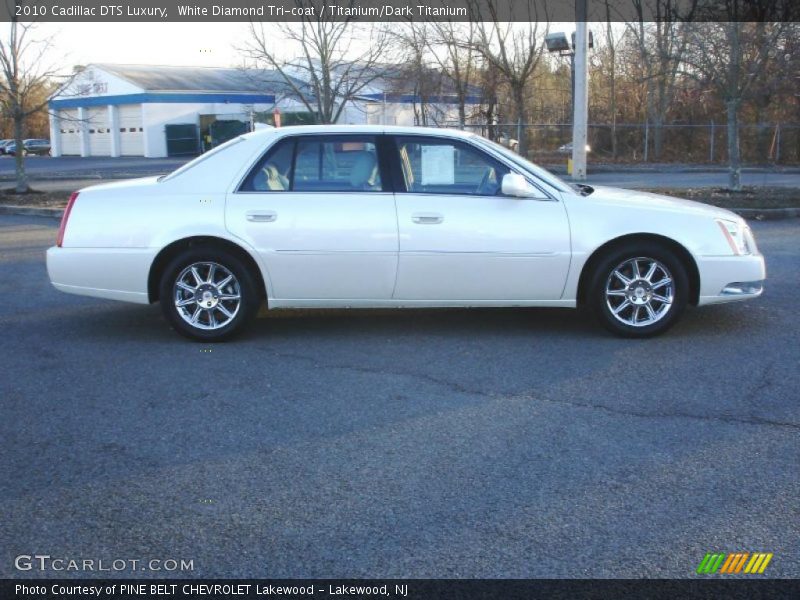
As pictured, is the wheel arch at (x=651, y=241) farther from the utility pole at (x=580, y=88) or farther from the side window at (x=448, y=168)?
the utility pole at (x=580, y=88)

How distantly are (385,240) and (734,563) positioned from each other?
146 inches

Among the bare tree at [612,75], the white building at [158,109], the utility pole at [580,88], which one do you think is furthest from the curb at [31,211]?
the white building at [158,109]

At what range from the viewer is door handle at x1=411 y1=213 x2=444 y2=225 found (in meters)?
6.39

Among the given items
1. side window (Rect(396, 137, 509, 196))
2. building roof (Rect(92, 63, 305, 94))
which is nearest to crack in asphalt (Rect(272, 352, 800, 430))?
side window (Rect(396, 137, 509, 196))

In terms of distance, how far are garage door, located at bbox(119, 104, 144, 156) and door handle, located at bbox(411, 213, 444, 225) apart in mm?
48004

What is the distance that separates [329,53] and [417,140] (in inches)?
513

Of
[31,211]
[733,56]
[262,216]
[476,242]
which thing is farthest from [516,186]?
[31,211]

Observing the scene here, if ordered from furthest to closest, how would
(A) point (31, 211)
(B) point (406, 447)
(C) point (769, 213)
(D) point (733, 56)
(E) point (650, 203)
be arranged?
(A) point (31, 211) < (D) point (733, 56) < (C) point (769, 213) < (E) point (650, 203) < (B) point (406, 447)

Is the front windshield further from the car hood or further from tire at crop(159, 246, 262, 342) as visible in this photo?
tire at crop(159, 246, 262, 342)

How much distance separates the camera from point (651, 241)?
21.2 ft

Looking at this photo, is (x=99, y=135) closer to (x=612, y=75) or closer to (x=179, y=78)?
(x=179, y=78)

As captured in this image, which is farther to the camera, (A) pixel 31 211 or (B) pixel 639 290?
(A) pixel 31 211

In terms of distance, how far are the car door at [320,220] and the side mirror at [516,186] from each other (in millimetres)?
833

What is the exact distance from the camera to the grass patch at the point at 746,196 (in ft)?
49.3
